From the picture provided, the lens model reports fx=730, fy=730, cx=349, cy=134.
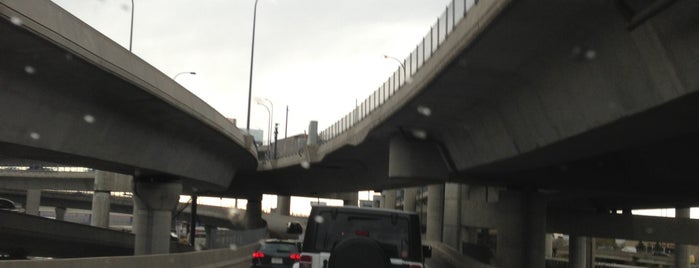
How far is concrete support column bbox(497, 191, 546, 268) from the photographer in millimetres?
33750

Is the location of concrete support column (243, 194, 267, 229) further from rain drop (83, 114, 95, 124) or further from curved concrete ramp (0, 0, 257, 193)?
rain drop (83, 114, 95, 124)

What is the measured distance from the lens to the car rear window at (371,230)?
11.4 metres

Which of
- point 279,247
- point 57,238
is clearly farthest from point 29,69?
point 57,238

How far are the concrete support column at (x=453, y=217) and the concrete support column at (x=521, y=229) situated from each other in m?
16.8

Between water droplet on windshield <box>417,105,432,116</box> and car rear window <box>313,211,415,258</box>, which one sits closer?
car rear window <box>313,211,415,258</box>

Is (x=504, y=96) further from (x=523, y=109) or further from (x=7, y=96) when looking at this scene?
(x=7, y=96)

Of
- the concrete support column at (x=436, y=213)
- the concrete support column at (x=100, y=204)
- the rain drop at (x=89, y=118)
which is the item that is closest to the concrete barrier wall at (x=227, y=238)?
the rain drop at (x=89, y=118)

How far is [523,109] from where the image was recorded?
15.8m

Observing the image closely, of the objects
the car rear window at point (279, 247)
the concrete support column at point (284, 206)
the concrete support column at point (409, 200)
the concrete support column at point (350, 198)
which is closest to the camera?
the car rear window at point (279, 247)

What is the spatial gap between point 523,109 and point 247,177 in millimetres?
47340

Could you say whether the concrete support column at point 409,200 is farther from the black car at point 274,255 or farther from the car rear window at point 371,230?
the car rear window at point 371,230

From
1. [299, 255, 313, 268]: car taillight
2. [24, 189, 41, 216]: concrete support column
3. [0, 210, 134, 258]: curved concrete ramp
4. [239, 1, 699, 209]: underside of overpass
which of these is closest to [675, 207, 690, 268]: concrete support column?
[239, 1, 699, 209]: underside of overpass

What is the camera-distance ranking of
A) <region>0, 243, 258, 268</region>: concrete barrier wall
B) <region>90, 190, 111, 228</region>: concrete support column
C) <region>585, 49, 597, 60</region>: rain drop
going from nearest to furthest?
<region>585, 49, 597, 60</region>: rain drop, <region>0, 243, 258, 268</region>: concrete barrier wall, <region>90, 190, 111, 228</region>: concrete support column

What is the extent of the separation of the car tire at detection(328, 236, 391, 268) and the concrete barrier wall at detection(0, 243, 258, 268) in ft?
18.0
